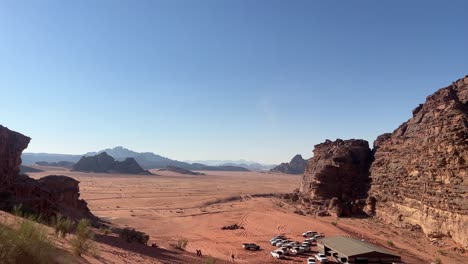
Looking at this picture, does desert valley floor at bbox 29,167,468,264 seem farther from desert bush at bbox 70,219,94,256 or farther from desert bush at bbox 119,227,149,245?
desert bush at bbox 119,227,149,245

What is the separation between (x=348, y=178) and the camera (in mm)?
46281

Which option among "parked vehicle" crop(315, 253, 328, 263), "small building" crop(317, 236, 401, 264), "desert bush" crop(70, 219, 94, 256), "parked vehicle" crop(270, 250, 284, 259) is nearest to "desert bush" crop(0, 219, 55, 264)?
"desert bush" crop(70, 219, 94, 256)

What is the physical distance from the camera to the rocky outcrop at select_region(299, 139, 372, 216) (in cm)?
4441

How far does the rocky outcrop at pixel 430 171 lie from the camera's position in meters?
26.2

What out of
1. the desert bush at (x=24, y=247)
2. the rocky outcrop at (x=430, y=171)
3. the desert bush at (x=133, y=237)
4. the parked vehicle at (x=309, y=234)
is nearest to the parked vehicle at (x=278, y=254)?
the parked vehicle at (x=309, y=234)

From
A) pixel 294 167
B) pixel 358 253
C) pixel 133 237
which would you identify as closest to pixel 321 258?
pixel 358 253

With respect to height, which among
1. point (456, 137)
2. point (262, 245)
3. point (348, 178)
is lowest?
point (262, 245)

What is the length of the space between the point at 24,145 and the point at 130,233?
13.3m

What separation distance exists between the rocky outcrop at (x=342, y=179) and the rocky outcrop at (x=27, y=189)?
90.7 ft

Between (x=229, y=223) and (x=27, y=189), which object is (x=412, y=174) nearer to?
(x=229, y=223)

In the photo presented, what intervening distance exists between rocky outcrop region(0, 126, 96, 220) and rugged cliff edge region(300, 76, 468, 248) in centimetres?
2778

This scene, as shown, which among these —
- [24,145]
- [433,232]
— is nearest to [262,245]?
[433,232]

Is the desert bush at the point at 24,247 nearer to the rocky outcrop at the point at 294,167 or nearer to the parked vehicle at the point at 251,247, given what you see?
the parked vehicle at the point at 251,247

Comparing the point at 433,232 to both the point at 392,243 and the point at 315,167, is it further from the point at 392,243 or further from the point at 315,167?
the point at 315,167
